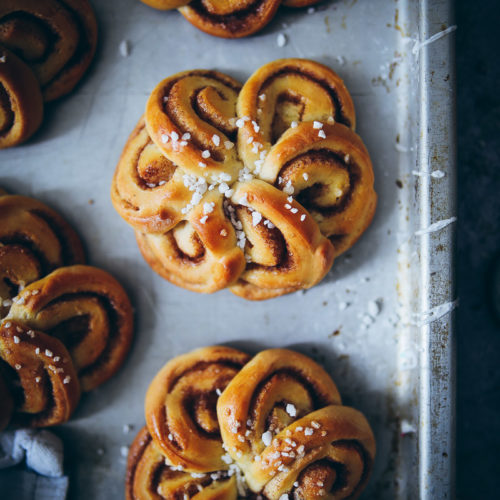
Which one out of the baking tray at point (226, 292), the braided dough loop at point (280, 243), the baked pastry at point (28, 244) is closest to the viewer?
the braided dough loop at point (280, 243)

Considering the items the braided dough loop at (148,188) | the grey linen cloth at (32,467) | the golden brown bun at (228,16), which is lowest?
the grey linen cloth at (32,467)

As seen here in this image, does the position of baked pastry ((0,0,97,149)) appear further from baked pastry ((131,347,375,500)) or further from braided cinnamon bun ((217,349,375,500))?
braided cinnamon bun ((217,349,375,500))

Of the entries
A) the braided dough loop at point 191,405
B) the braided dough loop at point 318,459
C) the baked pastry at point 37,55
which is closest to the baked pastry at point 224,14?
the baked pastry at point 37,55

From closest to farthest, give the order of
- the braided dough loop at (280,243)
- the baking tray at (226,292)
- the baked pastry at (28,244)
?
the braided dough loop at (280,243), the baked pastry at (28,244), the baking tray at (226,292)

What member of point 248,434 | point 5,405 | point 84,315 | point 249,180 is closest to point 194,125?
point 249,180

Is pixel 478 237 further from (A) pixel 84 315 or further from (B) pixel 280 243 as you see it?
(A) pixel 84 315

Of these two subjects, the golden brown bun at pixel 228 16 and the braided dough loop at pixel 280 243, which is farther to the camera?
the golden brown bun at pixel 228 16

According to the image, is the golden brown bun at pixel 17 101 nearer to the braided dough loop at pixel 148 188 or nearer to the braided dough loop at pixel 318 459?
the braided dough loop at pixel 148 188

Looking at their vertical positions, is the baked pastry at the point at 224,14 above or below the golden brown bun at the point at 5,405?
Result: above
